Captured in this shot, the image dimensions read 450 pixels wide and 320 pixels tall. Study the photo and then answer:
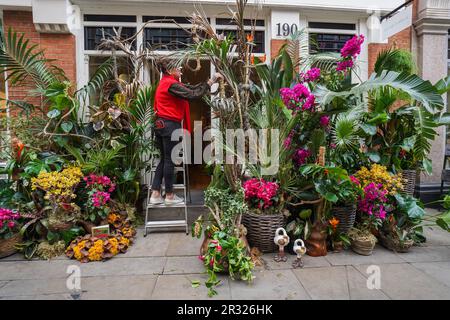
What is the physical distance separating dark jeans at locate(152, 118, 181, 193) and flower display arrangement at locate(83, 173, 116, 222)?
2.29 ft

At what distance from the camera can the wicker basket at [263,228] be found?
10.9 feet

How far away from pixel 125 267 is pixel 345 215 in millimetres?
2644

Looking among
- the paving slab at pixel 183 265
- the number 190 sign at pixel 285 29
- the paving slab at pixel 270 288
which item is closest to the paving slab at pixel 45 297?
the paving slab at pixel 183 265

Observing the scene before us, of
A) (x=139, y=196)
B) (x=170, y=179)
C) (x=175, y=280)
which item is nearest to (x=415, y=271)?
(x=175, y=280)

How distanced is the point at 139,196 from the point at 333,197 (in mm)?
3136

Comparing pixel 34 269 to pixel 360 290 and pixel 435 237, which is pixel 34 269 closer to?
pixel 360 290

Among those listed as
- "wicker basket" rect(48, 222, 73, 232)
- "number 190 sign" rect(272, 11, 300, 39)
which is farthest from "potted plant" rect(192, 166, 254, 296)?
"number 190 sign" rect(272, 11, 300, 39)

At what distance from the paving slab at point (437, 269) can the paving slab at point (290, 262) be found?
1009 mm

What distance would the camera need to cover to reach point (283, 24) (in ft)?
17.4

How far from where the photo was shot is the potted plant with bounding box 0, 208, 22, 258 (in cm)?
332

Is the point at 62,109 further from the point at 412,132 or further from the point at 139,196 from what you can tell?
the point at 412,132

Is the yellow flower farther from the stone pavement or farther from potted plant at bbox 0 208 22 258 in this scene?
potted plant at bbox 0 208 22 258

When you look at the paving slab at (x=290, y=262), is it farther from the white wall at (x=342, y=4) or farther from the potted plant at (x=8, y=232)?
the white wall at (x=342, y=4)
